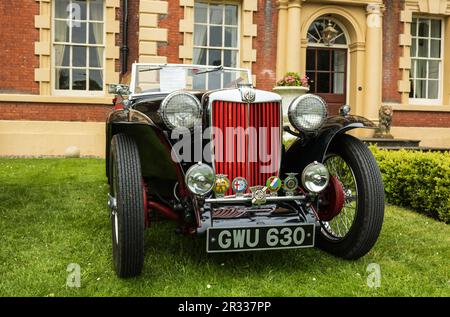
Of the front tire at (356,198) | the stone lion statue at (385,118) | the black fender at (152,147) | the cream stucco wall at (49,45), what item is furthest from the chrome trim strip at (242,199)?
the stone lion statue at (385,118)

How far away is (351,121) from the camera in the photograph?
3217 millimetres

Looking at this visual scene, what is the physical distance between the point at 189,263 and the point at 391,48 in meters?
9.38

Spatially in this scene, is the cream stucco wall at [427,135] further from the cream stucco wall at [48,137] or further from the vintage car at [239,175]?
the vintage car at [239,175]

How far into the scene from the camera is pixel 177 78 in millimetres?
4492

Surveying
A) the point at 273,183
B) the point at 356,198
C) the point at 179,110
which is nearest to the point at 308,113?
the point at 273,183

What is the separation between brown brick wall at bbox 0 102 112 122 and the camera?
30.6ft

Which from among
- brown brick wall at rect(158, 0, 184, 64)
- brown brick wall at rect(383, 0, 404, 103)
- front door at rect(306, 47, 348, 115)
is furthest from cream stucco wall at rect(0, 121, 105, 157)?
brown brick wall at rect(383, 0, 404, 103)

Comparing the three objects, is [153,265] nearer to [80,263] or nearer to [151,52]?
[80,263]

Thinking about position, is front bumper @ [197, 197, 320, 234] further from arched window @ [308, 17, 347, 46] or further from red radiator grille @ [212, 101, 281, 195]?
arched window @ [308, 17, 347, 46]

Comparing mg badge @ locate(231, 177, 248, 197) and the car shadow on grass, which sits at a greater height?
mg badge @ locate(231, 177, 248, 197)

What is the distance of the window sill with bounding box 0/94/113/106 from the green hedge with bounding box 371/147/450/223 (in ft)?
19.5

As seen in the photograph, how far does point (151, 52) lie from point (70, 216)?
593 centimetres

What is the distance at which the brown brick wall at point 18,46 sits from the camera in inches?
362

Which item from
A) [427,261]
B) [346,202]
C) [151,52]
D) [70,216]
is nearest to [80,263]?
[70,216]
